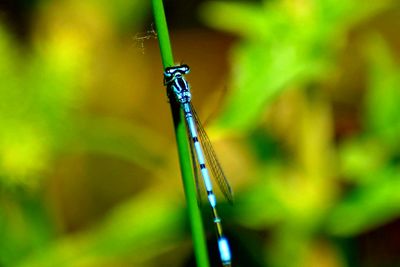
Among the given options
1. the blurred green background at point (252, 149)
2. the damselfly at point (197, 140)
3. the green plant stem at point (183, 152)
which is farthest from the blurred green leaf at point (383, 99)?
the green plant stem at point (183, 152)

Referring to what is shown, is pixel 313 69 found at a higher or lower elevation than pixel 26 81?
lower

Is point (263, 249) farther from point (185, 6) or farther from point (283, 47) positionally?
point (185, 6)

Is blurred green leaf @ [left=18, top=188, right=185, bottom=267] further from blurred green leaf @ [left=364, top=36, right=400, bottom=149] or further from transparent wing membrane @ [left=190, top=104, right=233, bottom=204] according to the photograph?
blurred green leaf @ [left=364, top=36, right=400, bottom=149]

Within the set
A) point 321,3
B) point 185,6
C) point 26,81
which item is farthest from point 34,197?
point 185,6

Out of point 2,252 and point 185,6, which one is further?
point 185,6

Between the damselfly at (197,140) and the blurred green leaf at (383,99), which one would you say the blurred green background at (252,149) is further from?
the damselfly at (197,140)

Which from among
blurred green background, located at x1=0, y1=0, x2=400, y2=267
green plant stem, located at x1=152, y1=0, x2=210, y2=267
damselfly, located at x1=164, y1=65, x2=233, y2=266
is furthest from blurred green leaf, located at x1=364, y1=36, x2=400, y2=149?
green plant stem, located at x1=152, y1=0, x2=210, y2=267
